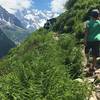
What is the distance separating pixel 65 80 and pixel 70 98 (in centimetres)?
91

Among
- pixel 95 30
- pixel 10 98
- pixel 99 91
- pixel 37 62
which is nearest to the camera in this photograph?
pixel 10 98

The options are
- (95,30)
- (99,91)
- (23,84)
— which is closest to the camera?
(23,84)

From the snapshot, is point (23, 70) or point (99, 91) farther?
point (99, 91)

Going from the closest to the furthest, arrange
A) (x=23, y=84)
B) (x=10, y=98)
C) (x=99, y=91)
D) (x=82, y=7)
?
(x=10, y=98) → (x=23, y=84) → (x=99, y=91) → (x=82, y=7)

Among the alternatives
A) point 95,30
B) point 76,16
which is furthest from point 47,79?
point 76,16

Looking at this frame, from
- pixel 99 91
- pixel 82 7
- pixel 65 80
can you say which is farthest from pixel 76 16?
pixel 65 80

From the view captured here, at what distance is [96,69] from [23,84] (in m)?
5.88

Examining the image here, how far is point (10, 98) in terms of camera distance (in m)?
7.83

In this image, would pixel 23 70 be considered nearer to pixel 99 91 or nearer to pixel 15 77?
pixel 15 77

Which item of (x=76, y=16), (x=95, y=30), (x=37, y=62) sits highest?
(x=76, y=16)

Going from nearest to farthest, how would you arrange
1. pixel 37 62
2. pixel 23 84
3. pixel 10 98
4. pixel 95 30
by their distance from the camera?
pixel 10 98, pixel 23 84, pixel 37 62, pixel 95 30

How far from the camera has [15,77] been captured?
8.54 metres

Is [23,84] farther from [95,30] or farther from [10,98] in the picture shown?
[95,30]

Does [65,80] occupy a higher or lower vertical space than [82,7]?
lower
